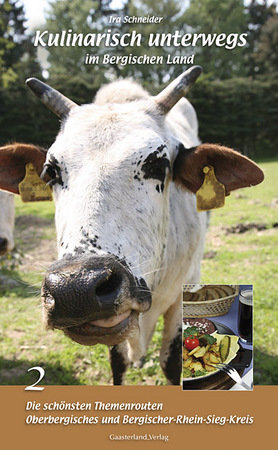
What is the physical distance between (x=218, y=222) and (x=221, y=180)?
7.13 m

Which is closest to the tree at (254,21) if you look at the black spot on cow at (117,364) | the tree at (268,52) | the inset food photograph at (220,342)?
the tree at (268,52)

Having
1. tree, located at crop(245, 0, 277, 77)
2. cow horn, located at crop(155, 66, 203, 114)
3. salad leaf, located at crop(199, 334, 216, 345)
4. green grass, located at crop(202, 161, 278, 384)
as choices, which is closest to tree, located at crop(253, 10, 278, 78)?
tree, located at crop(245, 0, 277, 77)

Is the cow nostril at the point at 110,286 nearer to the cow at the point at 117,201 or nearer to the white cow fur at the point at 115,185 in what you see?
the cow at the point at 117,201

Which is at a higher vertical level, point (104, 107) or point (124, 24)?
point (124, 24)

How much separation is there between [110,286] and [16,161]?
5.73 feet

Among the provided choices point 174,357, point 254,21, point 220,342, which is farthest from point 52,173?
point 254,21

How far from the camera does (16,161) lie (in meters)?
3.46

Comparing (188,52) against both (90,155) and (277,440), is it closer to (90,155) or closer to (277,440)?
(90,155)

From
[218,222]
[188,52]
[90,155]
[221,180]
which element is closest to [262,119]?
[218,222]

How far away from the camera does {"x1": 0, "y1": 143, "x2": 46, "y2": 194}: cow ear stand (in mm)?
3305

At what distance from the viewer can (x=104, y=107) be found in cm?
319

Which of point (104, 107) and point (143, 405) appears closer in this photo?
point (104, 107)

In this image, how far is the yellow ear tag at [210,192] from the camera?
129 inches

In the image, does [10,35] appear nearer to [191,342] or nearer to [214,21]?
[214,21]
